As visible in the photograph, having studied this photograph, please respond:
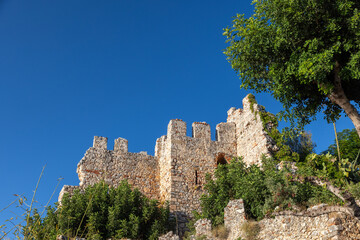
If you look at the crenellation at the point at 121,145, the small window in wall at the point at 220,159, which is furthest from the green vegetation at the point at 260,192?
the crenellation at the point at 121,145

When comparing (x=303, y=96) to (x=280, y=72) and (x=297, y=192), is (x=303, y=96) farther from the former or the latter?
(x=297, y=192)

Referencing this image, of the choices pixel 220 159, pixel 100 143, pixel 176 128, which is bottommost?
pixel 220 159

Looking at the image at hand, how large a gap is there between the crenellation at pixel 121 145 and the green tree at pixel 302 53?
8.61 meters

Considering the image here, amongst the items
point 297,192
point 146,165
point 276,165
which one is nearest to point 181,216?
point 146,165

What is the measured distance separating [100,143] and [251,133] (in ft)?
25.1

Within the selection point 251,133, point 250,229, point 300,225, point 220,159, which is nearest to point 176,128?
point 220,159

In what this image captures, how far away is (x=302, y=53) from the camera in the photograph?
11.6m

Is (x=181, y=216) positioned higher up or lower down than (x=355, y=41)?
lower down

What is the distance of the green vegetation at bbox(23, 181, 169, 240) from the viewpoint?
1477cm

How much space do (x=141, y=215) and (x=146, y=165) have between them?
14.0 feet

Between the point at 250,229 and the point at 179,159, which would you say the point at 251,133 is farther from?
the point at 250,229

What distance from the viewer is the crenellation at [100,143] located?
1944cm

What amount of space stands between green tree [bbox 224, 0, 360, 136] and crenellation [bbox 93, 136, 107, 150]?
8.88 metres

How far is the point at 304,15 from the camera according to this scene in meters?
11.7
